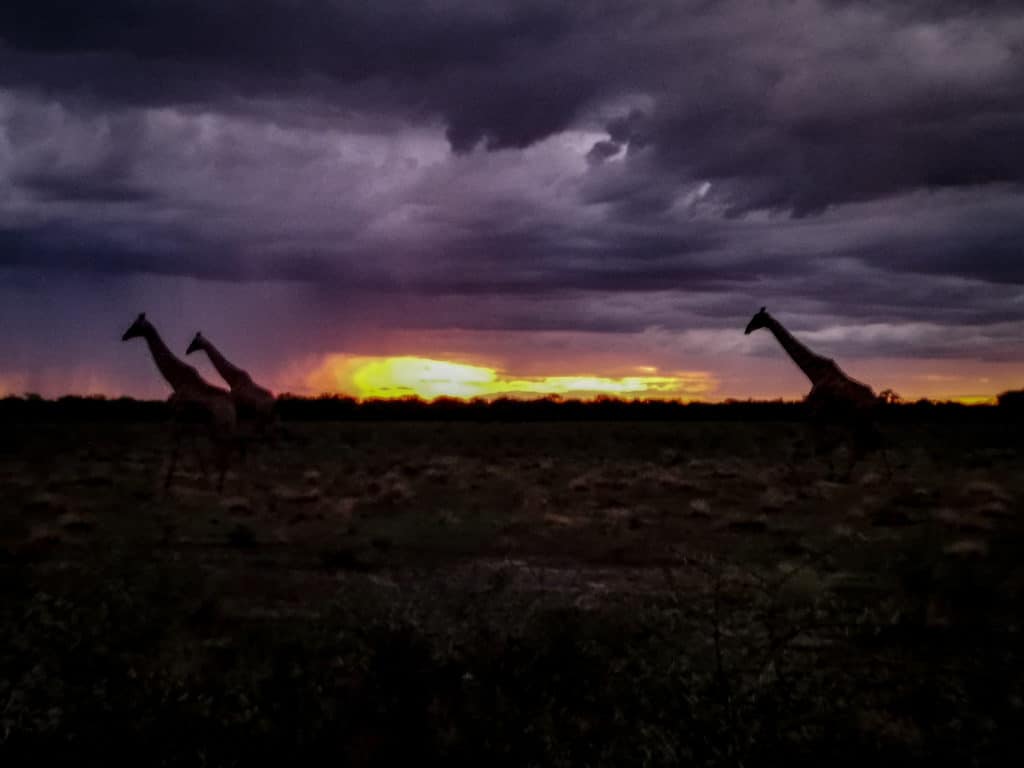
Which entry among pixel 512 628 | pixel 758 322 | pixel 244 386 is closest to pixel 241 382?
pixel 244 386

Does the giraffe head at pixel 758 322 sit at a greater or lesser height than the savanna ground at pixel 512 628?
Answer: greater

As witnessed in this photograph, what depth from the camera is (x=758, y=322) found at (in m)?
25.1

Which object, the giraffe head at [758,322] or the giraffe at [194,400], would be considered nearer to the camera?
the giraffe at [194,400]

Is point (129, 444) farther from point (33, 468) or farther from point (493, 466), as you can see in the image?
point (493, 466)

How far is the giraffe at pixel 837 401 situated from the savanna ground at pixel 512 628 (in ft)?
5.81

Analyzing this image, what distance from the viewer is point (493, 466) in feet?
111

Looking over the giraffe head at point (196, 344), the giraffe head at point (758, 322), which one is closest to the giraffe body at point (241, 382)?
the giraffe head at point (196, 344)

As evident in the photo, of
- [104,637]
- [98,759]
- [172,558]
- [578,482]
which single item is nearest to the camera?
[98,759]

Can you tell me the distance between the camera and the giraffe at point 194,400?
70.5 ft

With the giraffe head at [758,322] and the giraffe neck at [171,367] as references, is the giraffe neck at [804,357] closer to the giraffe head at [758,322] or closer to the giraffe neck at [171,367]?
the giraffe head at [758,322]

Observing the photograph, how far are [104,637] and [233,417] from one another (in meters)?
13.2

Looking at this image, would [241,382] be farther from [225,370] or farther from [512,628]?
[512,628]

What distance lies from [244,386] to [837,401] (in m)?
15.2

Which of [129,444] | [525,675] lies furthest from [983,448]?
[525,675]
